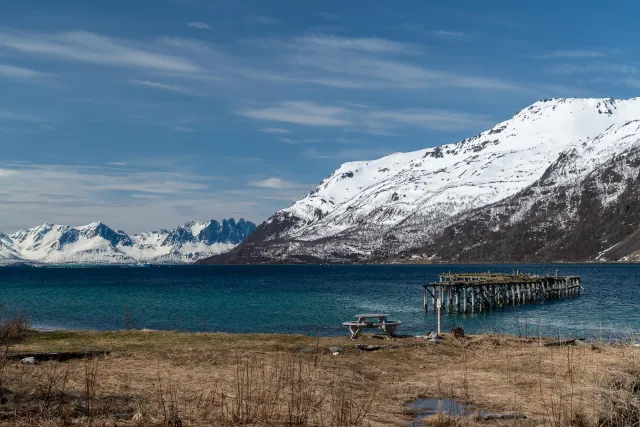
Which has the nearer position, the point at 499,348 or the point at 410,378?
the point at 410,378

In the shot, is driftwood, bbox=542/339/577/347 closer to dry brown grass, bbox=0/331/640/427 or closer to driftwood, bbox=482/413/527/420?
dry brown grass, bbox=0/331/640/427

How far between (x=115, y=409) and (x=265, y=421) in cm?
315

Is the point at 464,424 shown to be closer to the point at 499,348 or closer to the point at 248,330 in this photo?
the point at 499,348

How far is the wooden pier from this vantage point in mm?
67875

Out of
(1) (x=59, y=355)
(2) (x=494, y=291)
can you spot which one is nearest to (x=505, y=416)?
(1) (x=59, y=355)

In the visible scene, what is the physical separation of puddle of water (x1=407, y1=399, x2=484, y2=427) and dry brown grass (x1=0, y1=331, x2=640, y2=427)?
31 centimetres

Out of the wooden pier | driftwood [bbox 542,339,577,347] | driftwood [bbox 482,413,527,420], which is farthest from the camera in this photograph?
the wooden pier

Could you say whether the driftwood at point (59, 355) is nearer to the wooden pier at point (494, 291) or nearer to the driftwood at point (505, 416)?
the driftwood at point (505, 416)

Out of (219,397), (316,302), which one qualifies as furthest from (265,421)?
(316,302)

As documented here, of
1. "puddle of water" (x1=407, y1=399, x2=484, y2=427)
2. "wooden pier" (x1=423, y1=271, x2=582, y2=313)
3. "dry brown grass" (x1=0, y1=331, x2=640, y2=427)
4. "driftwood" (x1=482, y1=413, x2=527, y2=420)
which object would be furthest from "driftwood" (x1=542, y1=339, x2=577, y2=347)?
"wooden pier" (x1=423, y1=271, x2=582, y2=313)

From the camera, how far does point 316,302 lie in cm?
7525

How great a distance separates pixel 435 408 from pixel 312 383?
10.00ft

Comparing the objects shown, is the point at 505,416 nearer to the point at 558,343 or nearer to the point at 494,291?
the point at 558,343

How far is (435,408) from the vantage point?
538 inches
